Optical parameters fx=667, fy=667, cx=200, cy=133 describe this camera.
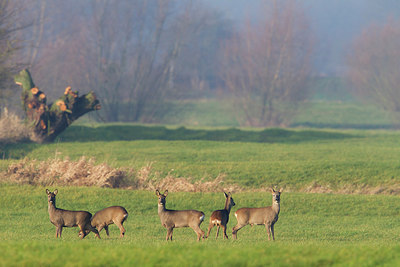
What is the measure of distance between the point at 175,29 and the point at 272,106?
18.5m

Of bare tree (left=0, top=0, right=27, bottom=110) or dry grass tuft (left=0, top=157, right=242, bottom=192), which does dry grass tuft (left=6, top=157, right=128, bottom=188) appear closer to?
dry grass tuft (left=0, top=157, right=242, bottom=192)

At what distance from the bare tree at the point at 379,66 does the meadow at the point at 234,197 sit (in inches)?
1046

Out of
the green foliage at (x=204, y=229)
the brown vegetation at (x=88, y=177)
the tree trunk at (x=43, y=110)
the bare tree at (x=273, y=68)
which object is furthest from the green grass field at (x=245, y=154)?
the bare tree at (x=273, y=68)

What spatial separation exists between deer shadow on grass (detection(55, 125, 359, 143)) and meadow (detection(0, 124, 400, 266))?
116mm

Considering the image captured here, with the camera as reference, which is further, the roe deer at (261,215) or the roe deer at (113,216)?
the roe deer at (261,215)

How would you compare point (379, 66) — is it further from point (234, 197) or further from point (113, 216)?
point (113, 216)

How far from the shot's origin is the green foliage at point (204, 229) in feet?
36.8

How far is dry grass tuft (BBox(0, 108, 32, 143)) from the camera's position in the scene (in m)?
33.9

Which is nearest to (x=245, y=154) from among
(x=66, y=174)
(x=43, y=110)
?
(x=43, y=110)

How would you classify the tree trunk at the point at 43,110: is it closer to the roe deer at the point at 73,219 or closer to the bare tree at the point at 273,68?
the roe deer at the point at 73,219

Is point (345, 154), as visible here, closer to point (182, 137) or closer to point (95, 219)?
point (182, 137)

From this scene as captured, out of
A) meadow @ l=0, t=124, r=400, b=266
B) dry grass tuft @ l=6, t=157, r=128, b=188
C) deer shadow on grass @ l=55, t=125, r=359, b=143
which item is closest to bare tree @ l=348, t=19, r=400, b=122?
deer shadow on grass @ l=55, t=125, r=359, b=143

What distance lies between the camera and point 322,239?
52.9ft

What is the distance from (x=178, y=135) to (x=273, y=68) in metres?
21.0
